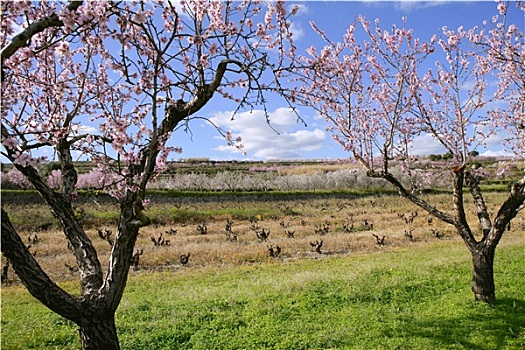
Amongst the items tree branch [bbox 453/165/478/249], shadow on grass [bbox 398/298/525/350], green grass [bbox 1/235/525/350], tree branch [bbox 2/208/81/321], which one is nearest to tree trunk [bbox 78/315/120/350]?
tree branch [bbox 2/208/81/321]

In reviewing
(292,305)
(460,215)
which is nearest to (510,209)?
(460,215)

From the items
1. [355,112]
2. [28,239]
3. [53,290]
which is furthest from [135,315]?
[28,239]

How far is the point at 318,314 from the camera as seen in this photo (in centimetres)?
789

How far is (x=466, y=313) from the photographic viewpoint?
7.38 m

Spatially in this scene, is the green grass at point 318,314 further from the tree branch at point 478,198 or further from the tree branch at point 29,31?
the tree branch at point 29,31

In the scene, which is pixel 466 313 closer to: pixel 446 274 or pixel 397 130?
pixel 446 274

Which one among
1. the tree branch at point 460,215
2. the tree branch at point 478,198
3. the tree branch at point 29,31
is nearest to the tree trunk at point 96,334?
the tree branch at point 29,31

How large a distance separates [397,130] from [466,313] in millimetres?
4120

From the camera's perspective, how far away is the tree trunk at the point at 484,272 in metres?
7.69

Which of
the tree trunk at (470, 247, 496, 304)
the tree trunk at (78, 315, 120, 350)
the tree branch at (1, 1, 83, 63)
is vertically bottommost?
the tree trunk at (470, 247, 496, 304)

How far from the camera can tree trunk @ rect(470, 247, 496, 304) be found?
25.2 feet

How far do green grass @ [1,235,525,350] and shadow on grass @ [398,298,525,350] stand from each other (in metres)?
0.02

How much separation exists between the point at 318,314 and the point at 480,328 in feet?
9.24

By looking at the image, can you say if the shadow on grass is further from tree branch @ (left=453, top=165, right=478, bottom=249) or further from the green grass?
tree branch @ (left=453, top=165, right=478, bottom=249)
